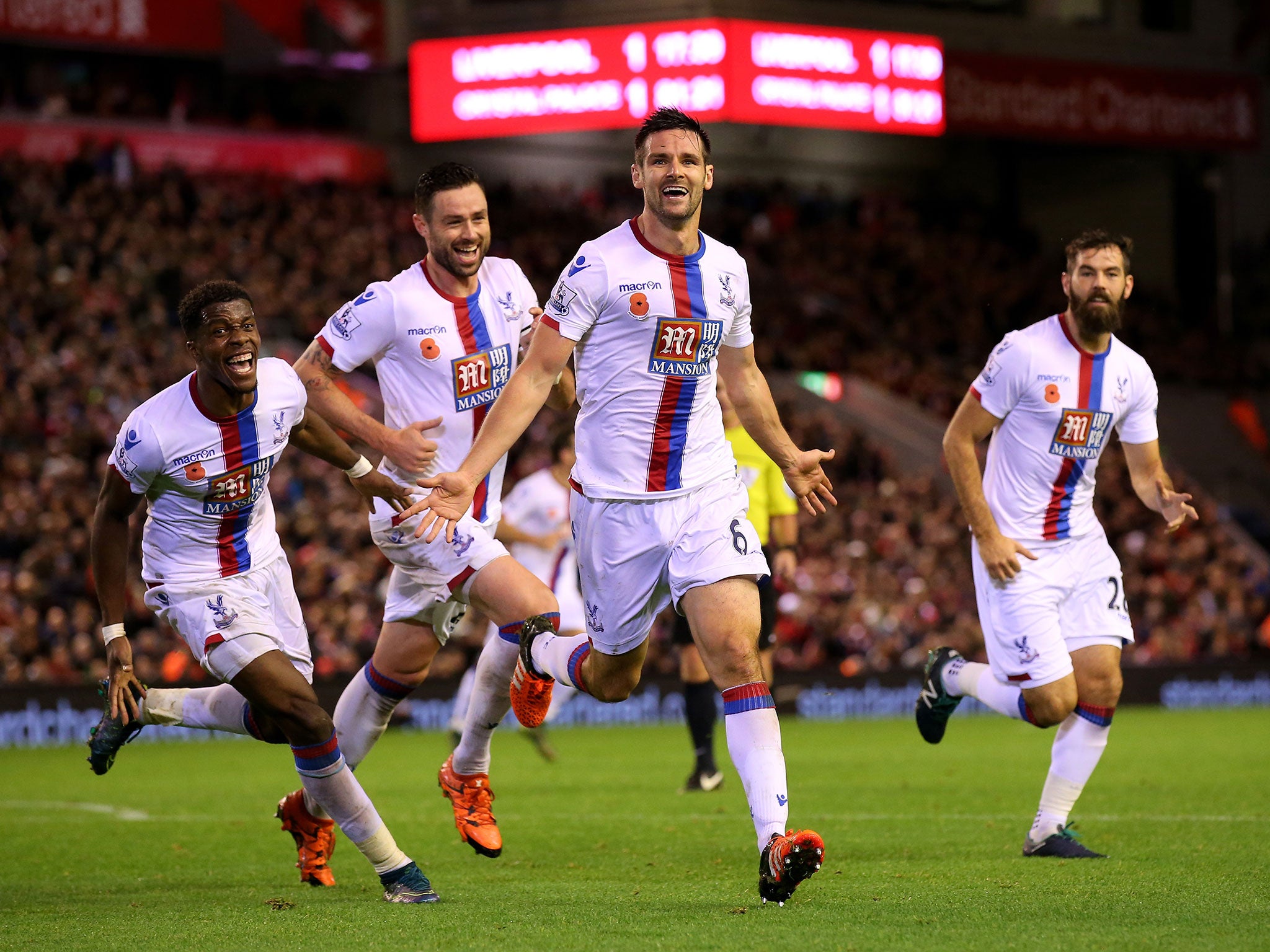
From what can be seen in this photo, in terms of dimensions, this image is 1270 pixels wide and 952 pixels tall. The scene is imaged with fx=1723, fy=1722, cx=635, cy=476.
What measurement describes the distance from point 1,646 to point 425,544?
11.1 meters

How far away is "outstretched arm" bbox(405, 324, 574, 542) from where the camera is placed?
6086 mm

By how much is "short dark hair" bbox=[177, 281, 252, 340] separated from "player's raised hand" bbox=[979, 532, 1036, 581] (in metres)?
3.56

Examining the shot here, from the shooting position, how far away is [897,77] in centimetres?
Answer: 2902

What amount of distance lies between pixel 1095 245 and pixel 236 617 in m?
4.28

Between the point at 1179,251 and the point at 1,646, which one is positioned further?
the point at 1179,251

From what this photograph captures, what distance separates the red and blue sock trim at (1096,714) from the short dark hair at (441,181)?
3678 millimetres

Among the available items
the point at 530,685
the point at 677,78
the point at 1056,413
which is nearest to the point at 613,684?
the point at 530,685

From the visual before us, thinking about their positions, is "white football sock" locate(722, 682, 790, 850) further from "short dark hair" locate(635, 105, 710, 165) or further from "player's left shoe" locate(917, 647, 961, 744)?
"player's left shoe" locate(917, 647, 961, 744)

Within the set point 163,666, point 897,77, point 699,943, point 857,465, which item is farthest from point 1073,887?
point 897,77

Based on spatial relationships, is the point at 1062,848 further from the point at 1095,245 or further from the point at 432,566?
the point at 432,566

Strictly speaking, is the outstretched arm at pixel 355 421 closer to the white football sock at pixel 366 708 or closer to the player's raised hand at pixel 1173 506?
the white football sock at pixel 366 708

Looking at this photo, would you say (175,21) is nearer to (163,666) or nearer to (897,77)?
(897,77)

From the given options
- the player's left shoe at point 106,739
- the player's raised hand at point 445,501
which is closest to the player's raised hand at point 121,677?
the player's left shoe at point 106,739

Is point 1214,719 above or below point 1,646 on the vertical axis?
below
